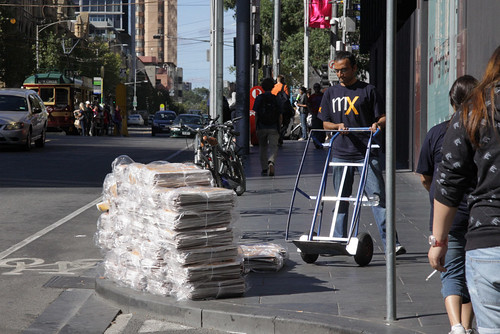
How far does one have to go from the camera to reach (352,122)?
27.7ft

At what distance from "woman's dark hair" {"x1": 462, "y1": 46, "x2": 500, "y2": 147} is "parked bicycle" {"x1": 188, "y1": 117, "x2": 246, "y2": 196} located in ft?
29.2

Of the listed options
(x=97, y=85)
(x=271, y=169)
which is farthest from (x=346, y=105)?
(x=97, y=85)

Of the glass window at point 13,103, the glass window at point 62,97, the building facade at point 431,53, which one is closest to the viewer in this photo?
the building facade at point 431,53

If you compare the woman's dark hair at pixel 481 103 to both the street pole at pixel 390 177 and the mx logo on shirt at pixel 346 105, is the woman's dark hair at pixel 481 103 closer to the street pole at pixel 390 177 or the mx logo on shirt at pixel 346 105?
the street pole at pixel 390 177

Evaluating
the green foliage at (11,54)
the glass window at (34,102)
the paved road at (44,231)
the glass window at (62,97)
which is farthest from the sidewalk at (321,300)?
the green foliage at (11,54)

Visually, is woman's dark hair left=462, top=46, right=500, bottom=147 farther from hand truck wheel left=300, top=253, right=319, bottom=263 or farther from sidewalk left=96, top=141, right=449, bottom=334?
hand truck wheel left=300, top=253, right=319, bottom=263

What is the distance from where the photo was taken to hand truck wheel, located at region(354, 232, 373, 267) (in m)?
7.83

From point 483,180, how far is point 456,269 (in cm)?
182

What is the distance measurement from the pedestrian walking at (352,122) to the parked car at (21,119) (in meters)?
18.5

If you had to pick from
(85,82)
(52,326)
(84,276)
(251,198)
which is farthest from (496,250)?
(85,82)

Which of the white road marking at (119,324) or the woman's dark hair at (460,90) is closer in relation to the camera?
the woman's dark hair at (460,90)

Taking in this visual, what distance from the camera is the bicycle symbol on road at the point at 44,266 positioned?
829 centimetres

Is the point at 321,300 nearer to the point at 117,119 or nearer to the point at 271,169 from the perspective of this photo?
the point at 271,169

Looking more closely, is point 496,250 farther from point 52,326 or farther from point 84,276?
point 84,276
